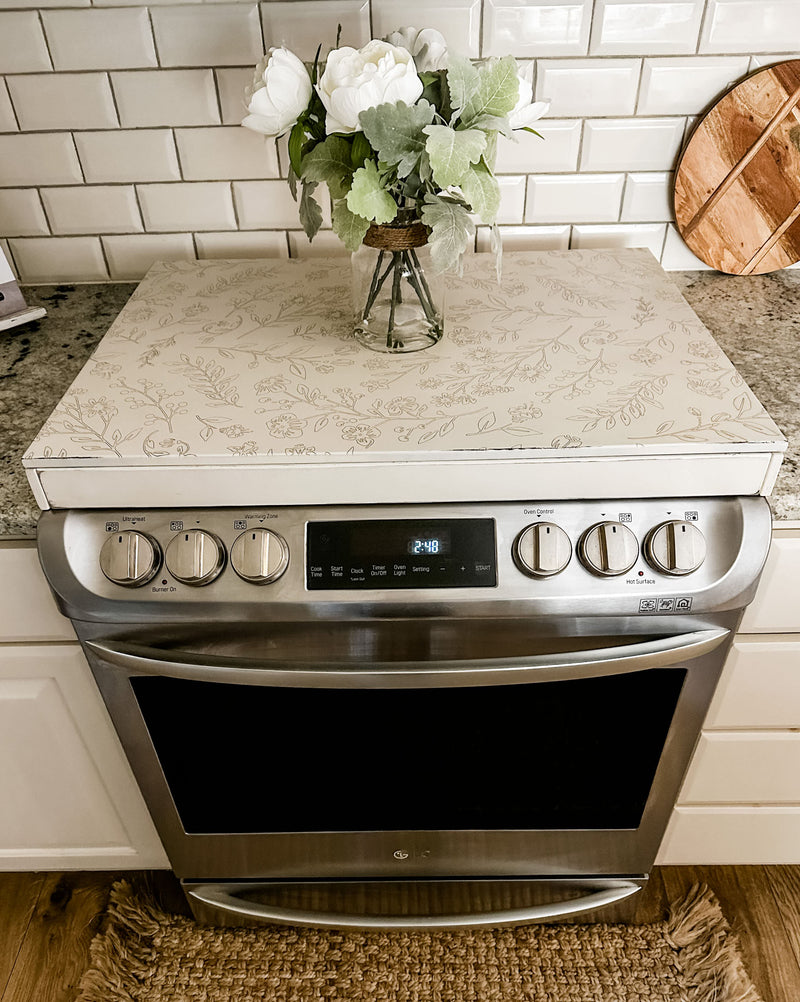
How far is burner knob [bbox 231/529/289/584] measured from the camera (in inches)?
30.5

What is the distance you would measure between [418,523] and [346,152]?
1.29ft

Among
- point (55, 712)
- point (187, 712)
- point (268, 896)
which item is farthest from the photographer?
point (268, 896)

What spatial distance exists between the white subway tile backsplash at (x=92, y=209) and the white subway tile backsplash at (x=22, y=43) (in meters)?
0.16

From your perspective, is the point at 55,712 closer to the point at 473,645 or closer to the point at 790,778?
the point at 473,645

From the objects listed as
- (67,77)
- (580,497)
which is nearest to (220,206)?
(67,77)

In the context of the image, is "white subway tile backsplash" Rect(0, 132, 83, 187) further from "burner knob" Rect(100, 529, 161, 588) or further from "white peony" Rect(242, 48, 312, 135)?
"burner knob" Rect(100, 529, 161, 588)

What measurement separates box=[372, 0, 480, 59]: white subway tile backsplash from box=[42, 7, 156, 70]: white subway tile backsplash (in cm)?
32

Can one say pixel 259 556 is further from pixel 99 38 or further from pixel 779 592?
pixel 99 38

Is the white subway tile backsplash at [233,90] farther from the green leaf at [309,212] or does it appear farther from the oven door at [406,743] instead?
the oven door at [406,743]

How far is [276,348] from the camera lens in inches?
36.7

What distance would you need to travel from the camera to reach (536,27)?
1040 millimetres

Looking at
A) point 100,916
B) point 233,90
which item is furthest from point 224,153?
point 100,916

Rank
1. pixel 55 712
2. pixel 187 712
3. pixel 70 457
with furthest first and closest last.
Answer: pixel 55 712 → pixel 187 712 → pixel 70 457

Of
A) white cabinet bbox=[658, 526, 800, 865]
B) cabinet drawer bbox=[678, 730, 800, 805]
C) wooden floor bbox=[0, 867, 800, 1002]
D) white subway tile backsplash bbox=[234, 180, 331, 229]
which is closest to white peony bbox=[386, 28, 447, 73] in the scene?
white subway tile backsplash bbox=[234, 180, 331, 229]
